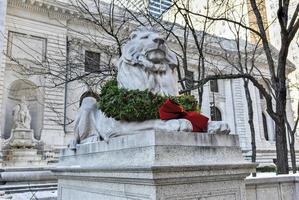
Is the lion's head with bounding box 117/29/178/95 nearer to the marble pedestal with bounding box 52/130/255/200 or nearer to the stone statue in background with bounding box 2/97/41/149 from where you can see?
the marble pedestal with bounding box 52/130/255/200

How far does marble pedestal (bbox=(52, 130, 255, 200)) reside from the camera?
281 centimetres

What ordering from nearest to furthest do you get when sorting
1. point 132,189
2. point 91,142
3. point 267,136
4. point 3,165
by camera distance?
point 132,189, point 91,142, point 3,165, point 267,136

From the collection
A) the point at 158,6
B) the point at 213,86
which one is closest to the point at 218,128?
the point at 158,6

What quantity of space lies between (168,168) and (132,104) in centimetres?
98

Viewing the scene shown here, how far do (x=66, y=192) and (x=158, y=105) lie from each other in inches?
86.4

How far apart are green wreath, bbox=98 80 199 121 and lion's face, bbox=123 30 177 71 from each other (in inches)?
15.6

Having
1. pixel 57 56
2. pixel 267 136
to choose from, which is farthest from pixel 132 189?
pixel 267 136

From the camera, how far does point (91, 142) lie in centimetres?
428

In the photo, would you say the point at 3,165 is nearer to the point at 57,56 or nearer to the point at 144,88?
the point at 57,56

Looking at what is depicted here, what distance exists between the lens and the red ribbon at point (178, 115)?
3.32 meters

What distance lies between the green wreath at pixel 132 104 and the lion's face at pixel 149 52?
40 cm

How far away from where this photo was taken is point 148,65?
3738 mm

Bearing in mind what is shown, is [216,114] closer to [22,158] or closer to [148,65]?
[22,158]

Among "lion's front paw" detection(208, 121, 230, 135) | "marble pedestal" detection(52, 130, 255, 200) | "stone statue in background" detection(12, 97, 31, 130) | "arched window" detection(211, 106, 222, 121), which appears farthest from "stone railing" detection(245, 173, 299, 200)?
Result: "arched window" detection(211, 106, 222, 121)
